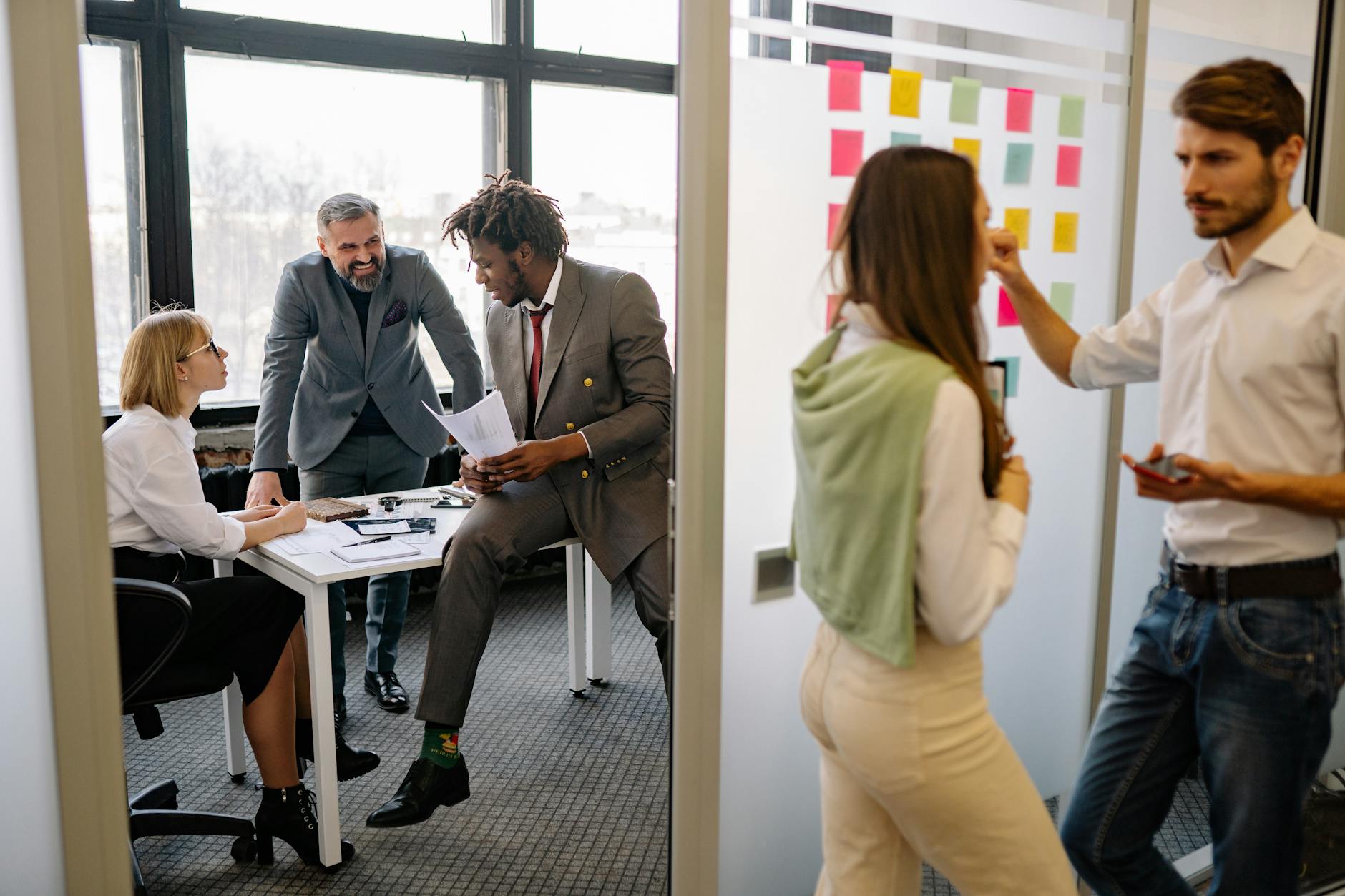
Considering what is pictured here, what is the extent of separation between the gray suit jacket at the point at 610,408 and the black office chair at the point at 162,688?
0.95m

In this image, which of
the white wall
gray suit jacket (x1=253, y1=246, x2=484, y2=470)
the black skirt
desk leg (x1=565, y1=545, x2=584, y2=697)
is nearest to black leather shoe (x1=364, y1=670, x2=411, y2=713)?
desk leg (x1=565, y1=545, x2=584, y2=697)

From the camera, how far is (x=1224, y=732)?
165 cm

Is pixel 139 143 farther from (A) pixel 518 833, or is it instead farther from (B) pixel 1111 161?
(B) pixel 1111 161

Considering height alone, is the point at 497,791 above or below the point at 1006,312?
below

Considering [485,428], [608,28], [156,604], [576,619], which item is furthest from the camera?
[608,28]

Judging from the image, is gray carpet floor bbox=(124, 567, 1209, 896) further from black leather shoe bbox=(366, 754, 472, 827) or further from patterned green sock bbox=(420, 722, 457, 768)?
patterned green sock bbox=(420, 722, 457, 768)

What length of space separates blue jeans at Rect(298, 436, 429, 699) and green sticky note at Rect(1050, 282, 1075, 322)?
7.13 ft

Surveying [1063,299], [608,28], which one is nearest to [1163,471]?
[1063,299]

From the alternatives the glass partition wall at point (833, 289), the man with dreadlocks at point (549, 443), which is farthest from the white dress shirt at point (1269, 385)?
the man with dreadlocks at point (549, 443)

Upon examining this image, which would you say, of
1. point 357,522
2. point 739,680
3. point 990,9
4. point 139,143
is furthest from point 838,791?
point 139,143

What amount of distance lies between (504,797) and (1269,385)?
2220 mm

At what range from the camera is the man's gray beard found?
351 cm

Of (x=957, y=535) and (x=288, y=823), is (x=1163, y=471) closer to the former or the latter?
(x=957, y=535)

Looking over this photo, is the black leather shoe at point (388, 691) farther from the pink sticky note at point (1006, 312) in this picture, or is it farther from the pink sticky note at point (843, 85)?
the pink sticky note at point (843, 85)
